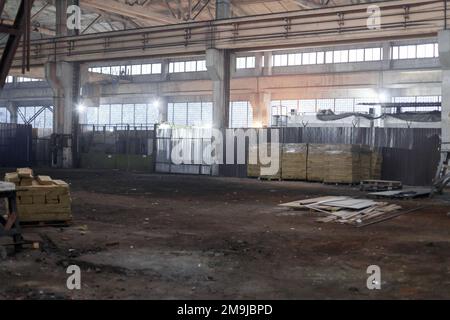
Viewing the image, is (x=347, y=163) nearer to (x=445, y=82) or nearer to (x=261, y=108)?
(x=445, y=82)

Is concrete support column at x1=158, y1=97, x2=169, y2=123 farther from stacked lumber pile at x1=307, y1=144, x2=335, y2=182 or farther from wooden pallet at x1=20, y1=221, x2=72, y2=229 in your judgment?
wooden pallet at x1=20, y1=221, x2=72, y2=229

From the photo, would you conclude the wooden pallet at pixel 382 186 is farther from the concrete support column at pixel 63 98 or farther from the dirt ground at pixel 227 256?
the concrete support column at pixel 63 98

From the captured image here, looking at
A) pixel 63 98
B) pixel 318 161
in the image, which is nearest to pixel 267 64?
pixel 63 98

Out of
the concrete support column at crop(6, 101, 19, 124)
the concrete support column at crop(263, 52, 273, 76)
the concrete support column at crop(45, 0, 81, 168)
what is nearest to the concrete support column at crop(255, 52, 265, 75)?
the concrete support column at crop(263, 52, 273, 76)

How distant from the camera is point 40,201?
25.9ft

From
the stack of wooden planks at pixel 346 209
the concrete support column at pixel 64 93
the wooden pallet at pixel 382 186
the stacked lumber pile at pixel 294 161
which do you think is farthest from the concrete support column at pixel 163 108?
the stack of wooden planks at pixel 346 209

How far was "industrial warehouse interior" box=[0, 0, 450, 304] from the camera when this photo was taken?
5.21 metres

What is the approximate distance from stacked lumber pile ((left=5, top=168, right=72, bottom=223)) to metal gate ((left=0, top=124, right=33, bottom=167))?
20.8 meters

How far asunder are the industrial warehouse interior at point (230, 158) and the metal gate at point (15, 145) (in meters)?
0.08

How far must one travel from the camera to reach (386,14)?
17219mm

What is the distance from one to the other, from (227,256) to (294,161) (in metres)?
14.1
